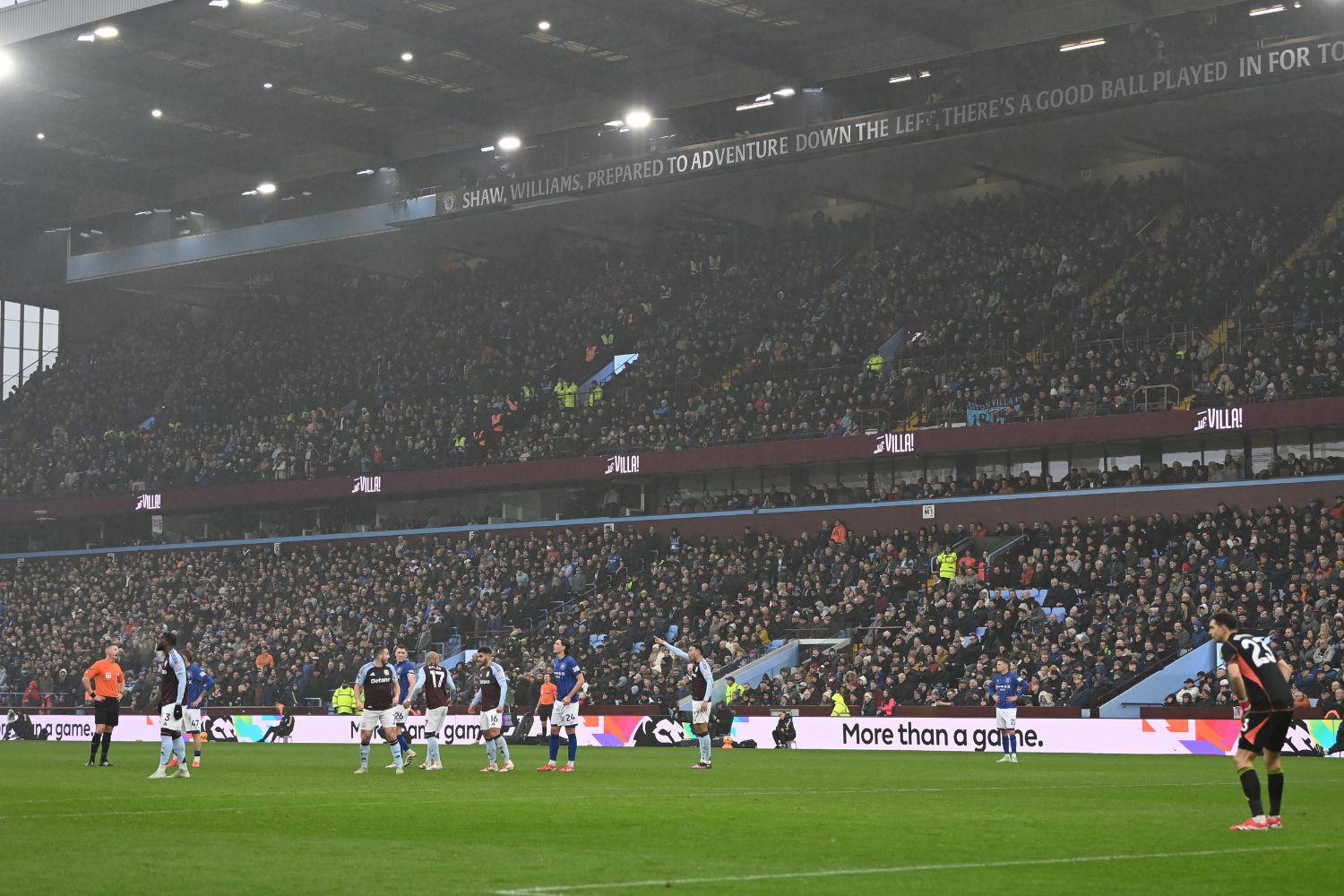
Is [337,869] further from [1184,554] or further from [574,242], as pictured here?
[574,242]

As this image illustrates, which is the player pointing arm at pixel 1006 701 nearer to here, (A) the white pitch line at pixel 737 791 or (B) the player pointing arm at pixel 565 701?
(A) the white pitch line at pixel 737 791

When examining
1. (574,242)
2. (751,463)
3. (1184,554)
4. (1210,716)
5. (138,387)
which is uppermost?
(574,242)

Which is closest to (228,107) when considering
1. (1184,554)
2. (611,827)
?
(1184,554)

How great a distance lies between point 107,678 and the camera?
30297 millimetres

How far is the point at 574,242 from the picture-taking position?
6931 centimetres

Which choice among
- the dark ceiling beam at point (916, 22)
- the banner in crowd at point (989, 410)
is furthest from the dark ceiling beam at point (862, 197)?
the banner in crowd at point (989, 410)

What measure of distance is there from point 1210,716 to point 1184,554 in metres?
8.06

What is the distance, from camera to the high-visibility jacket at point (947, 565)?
157 feet

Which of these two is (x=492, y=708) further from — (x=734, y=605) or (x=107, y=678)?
(x=734, y=605)

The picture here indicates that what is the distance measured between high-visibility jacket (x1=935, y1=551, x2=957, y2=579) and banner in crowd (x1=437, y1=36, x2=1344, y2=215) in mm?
13013

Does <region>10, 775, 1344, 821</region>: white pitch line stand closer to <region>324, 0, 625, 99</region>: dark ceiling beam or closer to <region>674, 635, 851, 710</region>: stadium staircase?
<region>674, 635, 851, 710</region>: stadium staircase

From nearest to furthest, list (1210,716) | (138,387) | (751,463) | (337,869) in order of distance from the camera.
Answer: (337,869) < (1210,716) < (751,463) < (138,387)

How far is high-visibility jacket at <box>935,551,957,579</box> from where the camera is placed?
47781 mm

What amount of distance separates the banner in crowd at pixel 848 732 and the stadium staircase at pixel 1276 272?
44.7 feet
